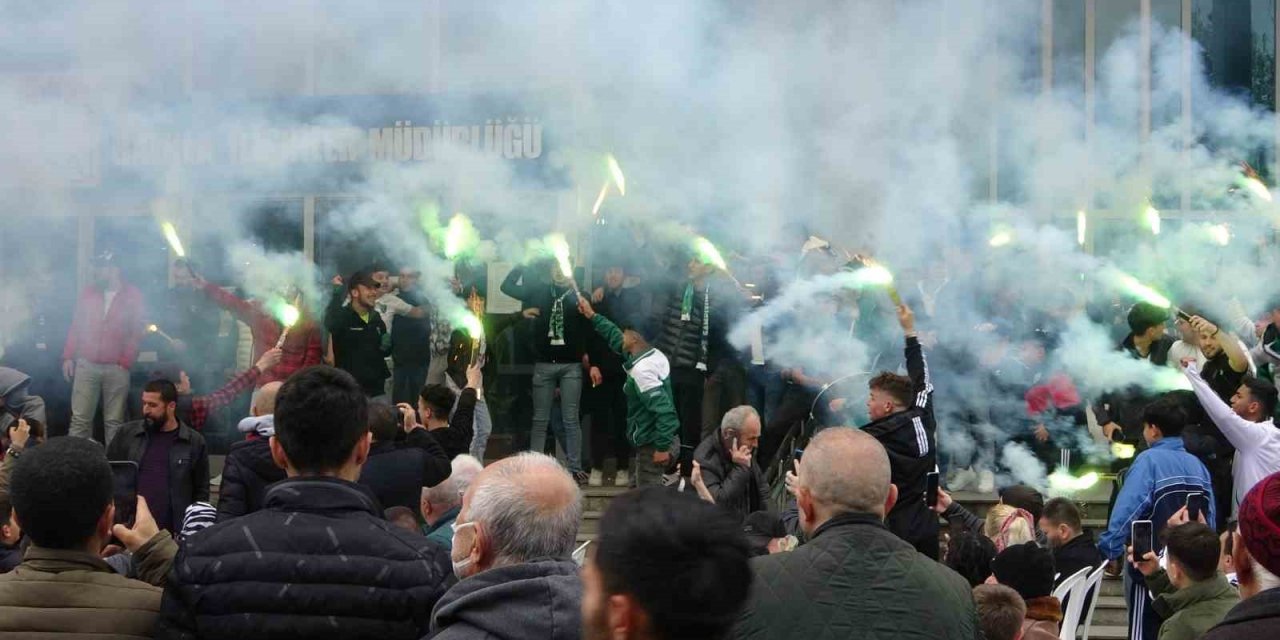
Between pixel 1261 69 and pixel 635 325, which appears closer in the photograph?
pixel 635 325

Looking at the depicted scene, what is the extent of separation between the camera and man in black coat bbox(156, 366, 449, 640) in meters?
2.57

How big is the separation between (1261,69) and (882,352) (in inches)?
149

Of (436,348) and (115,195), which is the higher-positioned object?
(115,195)

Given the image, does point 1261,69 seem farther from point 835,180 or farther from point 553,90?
point 553,90

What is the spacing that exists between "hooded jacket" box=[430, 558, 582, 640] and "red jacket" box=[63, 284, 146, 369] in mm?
7012

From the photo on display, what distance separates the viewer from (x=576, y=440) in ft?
27.4

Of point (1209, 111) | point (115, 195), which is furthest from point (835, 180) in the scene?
point (115, 195)

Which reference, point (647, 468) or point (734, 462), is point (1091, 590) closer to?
point (734, 462)

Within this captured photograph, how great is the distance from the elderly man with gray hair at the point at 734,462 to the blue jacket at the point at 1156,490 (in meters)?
1.59

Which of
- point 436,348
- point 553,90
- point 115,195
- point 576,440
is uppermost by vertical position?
point 553,90

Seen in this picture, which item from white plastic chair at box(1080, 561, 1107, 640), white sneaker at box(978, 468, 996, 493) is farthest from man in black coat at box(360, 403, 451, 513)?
white sneaker at box(978, 468, 996, 493)

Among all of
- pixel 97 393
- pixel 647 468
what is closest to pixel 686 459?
pixel 647 468

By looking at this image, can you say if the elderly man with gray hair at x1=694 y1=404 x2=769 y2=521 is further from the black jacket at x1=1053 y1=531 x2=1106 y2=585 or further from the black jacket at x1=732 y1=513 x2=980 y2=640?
the black jacket at x1=732 y1=513 x2=980 y2=640

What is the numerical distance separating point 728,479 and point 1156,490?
1883 mm
